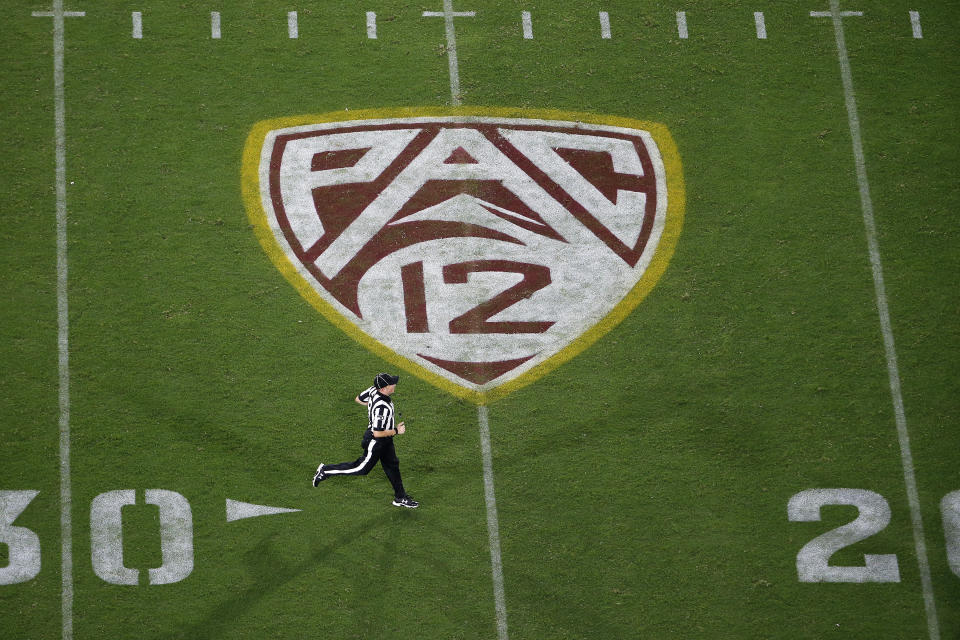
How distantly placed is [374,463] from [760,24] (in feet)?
27.2

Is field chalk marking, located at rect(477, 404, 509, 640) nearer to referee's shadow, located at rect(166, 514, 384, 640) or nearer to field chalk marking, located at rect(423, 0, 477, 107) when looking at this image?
referee's shadow, located at rect(166, 514, 384, 640)

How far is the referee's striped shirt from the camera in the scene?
12789mm

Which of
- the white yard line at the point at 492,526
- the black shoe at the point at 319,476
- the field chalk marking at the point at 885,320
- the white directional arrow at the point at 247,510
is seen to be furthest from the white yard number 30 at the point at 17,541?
the field chalk marking at the point at 885,320

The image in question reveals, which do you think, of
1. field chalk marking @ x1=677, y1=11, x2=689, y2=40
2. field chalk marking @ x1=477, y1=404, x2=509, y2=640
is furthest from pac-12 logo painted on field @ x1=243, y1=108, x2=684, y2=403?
field chalk marking @ x1=677, y1=11, x2=689, y2=40

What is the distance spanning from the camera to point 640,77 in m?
15.3

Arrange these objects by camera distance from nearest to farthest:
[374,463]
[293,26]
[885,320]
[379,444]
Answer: [379,444] → [374,463] → [885,320] → [293,26]

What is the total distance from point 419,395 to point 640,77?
17.9 ft

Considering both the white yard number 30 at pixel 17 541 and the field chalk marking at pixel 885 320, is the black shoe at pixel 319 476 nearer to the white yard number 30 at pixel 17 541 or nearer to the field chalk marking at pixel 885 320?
the white yard number 30 at pixel 17 541

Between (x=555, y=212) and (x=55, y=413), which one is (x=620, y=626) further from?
(x=55, y=413)

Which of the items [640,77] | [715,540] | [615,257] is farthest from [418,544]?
[640,77]

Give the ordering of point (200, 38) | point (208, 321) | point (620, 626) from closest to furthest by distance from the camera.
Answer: point (620, 626) < point (208, 321) < point (200, 38)

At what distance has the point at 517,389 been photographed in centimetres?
1394

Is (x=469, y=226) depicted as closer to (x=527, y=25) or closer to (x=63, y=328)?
(x=527, y=25)

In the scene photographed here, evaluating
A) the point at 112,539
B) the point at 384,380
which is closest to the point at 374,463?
the point at 384,380
